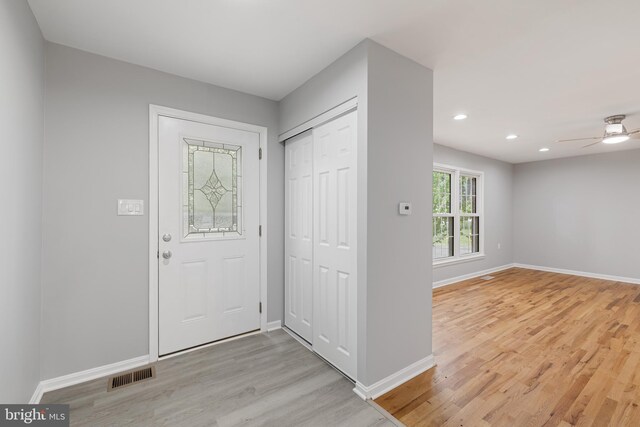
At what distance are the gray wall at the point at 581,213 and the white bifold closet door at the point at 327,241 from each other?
635 cm

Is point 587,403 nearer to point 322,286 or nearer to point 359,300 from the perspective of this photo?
point 359,300

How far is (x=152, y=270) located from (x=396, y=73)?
8.50 ft

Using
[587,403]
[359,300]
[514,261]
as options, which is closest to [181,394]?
[359,300]

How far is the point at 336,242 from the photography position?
7.63 feet

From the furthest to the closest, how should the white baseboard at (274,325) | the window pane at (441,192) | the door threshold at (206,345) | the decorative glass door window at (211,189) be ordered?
the window pane at (441,192) < the white baseboard at (274,325) < the decorative glass door window at (211,189) < the door threshold at (206,345)

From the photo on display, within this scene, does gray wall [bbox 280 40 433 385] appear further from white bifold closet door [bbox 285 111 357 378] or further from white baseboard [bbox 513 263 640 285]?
white baseboard [bbox 513 263 640 285]

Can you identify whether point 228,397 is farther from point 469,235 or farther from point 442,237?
point 469,235

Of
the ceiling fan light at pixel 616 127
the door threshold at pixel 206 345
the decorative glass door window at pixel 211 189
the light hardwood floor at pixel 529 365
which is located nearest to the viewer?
the light hardwood floor at pixel 529 365

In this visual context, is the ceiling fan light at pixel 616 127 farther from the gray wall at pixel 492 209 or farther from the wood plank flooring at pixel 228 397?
the wood plank flooring at pixel 228 397

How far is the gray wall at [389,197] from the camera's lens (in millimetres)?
1979

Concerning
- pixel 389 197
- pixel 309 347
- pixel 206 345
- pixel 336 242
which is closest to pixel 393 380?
pixel 309 347

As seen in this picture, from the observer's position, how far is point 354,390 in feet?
6.62

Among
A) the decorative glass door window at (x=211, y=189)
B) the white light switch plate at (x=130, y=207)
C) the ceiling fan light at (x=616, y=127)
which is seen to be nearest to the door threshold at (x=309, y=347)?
the decorative glass door window at (x=211, y=189)

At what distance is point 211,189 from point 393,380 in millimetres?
2292
